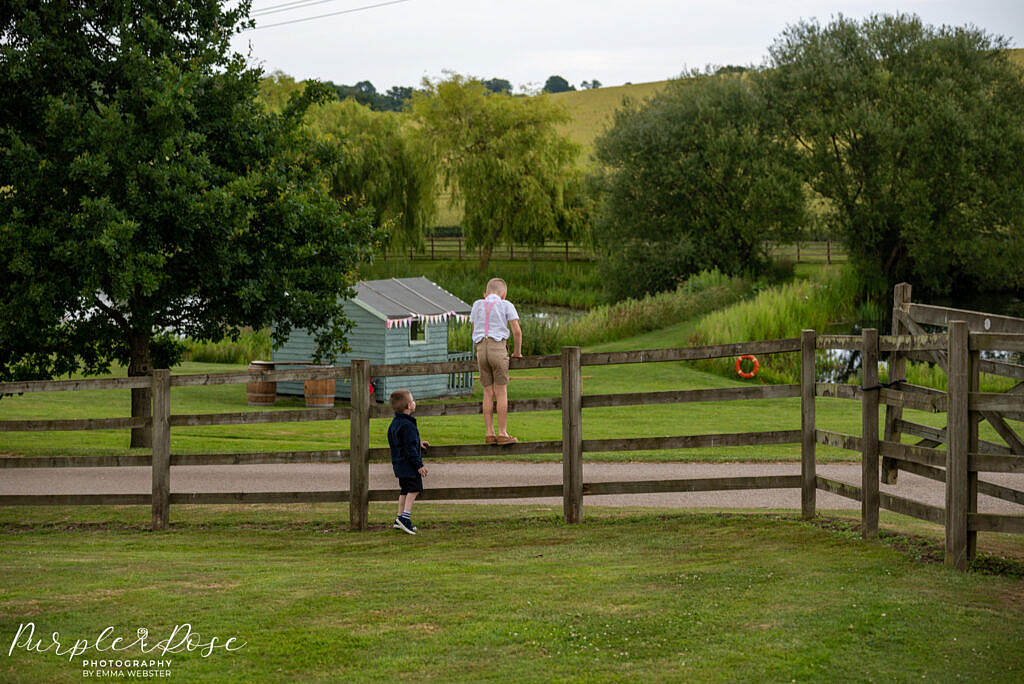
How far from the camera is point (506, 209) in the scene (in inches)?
2157

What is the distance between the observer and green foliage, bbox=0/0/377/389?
14.8 metres

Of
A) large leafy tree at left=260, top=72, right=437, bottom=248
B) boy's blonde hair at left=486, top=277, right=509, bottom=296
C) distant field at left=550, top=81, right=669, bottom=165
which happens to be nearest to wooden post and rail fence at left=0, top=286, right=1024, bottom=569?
boy's blonde hair at left=486, top=277, right=509, bottom=296

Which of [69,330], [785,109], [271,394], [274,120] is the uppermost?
[785,109]

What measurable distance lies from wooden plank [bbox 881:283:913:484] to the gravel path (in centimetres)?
46

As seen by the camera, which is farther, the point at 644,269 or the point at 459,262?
the point at 459,262

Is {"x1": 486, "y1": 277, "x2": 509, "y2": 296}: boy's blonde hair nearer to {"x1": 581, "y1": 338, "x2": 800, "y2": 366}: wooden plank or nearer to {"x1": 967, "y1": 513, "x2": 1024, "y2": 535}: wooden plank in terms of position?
{"x1": 581, "y1": 338, "x2": 800, "y2": 366}: wooden plank

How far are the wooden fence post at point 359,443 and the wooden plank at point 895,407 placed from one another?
4.83 meters

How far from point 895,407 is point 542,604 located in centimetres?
625

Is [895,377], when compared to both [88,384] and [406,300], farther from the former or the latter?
[406,300]

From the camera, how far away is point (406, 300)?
23.7m

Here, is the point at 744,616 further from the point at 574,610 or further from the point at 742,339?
the point at 742,339

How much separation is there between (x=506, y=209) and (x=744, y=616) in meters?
49.9

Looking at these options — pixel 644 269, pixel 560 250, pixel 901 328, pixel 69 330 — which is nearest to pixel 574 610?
pixel 901 328

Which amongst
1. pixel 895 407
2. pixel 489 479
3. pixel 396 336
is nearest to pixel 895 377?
pixel 895 407
